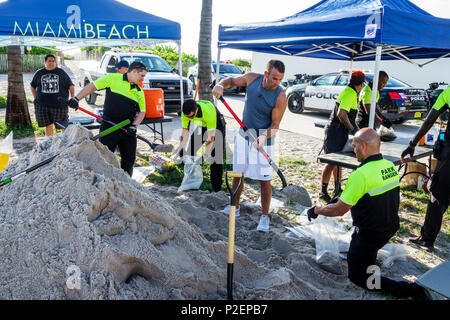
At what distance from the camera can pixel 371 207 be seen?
3121 mm

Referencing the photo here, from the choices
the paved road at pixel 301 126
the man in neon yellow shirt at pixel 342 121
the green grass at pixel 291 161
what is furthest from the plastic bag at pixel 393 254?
the paved road at pixel 301 126

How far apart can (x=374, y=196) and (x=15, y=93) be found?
347 inches

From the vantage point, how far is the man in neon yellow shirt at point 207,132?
17.0 feet

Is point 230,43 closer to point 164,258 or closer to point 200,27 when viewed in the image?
point 200,27

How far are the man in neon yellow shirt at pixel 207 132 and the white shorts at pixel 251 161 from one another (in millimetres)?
778

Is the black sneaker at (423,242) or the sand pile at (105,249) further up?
the sand pile at (105,249)

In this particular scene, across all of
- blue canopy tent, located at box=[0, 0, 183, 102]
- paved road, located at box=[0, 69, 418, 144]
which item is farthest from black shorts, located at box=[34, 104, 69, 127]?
paved road, located at box=[0, 69, 418, 144]

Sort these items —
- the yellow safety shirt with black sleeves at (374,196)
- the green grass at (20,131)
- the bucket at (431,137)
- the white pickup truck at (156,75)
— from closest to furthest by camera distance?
the yellow safety shirt with black sleeves at (374,196), the bucket at (431,137), the green grass at (20,131), the white pickup truck at (156,75)

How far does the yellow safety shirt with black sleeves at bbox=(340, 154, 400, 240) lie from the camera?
10.1 feet

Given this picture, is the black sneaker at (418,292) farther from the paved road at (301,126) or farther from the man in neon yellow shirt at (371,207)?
the paved road at (301,126)

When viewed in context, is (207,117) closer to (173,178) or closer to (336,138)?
(173,178)

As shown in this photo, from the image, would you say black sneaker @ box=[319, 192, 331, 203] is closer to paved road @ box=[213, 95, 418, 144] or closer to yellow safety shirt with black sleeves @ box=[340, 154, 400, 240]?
yellow safety shirt with black sleeves @ box=[340, 154, 400, 240]

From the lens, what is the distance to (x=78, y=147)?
11.3 feet

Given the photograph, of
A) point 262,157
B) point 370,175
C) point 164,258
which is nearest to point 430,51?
point 262,157
